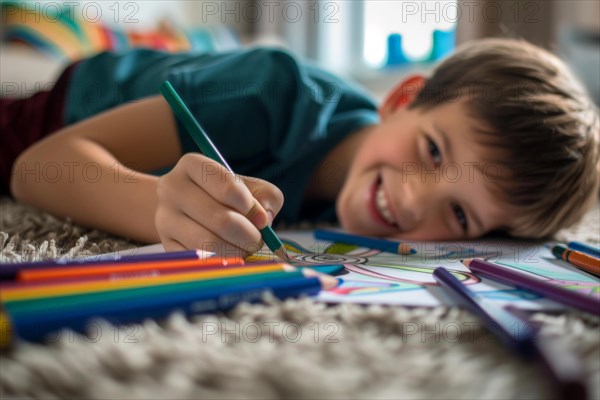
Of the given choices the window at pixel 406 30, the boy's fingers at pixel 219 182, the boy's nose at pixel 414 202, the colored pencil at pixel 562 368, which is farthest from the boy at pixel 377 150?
the window at pixel 406 30

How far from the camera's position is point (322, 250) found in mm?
472

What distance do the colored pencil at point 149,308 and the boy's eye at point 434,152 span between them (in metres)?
0.37

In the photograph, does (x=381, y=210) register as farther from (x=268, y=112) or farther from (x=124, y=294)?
(x=124, y=294)

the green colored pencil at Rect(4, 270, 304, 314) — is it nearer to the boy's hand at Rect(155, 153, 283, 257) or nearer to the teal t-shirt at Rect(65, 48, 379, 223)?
the boy's hand at Rect(155, 153, 283, 257)

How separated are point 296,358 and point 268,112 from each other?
1.57 ft

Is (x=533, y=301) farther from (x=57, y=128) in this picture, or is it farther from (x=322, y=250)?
(x=57, y=128)

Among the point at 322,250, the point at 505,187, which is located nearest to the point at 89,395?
the point at 322,250

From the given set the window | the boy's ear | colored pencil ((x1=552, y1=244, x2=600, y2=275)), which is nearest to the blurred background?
the window

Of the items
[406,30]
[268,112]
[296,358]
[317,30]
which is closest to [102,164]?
[268,112]

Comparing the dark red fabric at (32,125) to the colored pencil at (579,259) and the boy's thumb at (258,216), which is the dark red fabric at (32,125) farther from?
the colored pencil at (579,259)

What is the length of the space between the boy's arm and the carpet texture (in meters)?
0.31

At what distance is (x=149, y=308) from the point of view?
0.22m

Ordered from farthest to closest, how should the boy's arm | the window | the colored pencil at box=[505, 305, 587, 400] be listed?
the window
the boy's arm
the colored pencil at box=[505, 305, 587, 400]

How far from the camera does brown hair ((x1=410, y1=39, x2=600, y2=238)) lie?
57 centimetres
